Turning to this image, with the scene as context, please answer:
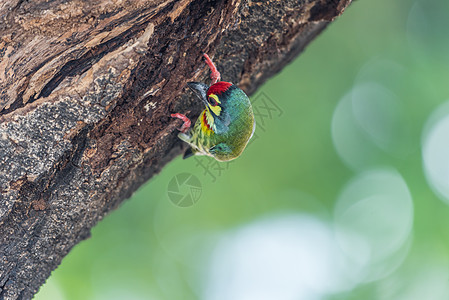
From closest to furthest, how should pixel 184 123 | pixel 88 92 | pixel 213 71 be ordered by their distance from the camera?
pixel 88 92 → pixel 213 71 → pixel 184 123

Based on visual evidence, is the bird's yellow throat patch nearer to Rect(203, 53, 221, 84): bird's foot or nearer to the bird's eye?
the bird's eye

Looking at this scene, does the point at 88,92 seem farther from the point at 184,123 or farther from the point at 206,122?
the point at 206,122

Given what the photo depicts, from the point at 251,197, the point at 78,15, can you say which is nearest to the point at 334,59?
the point at 251,197

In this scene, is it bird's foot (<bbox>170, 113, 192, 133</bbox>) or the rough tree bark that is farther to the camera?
bird's foot (<bbox>170, 113, 192, 133</bbox>)

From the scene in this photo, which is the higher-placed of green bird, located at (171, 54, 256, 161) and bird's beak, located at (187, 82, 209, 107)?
bird's beak, located at (187, 82, 209, 107)

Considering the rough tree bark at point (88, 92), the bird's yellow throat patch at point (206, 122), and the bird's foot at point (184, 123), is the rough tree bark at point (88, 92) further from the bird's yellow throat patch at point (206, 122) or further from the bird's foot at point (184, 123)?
the bird's yellow throat patch at point (206, 122)

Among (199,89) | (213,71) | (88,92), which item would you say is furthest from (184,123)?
(88,92)

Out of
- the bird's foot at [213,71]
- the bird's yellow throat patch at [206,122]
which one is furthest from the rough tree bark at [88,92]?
the bird's yellow throat patch at [206,122]

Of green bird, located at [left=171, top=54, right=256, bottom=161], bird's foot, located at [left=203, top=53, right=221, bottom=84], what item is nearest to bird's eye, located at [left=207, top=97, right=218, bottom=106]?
green bird, located at [left=171, top=54, right=256, bottom=161]
